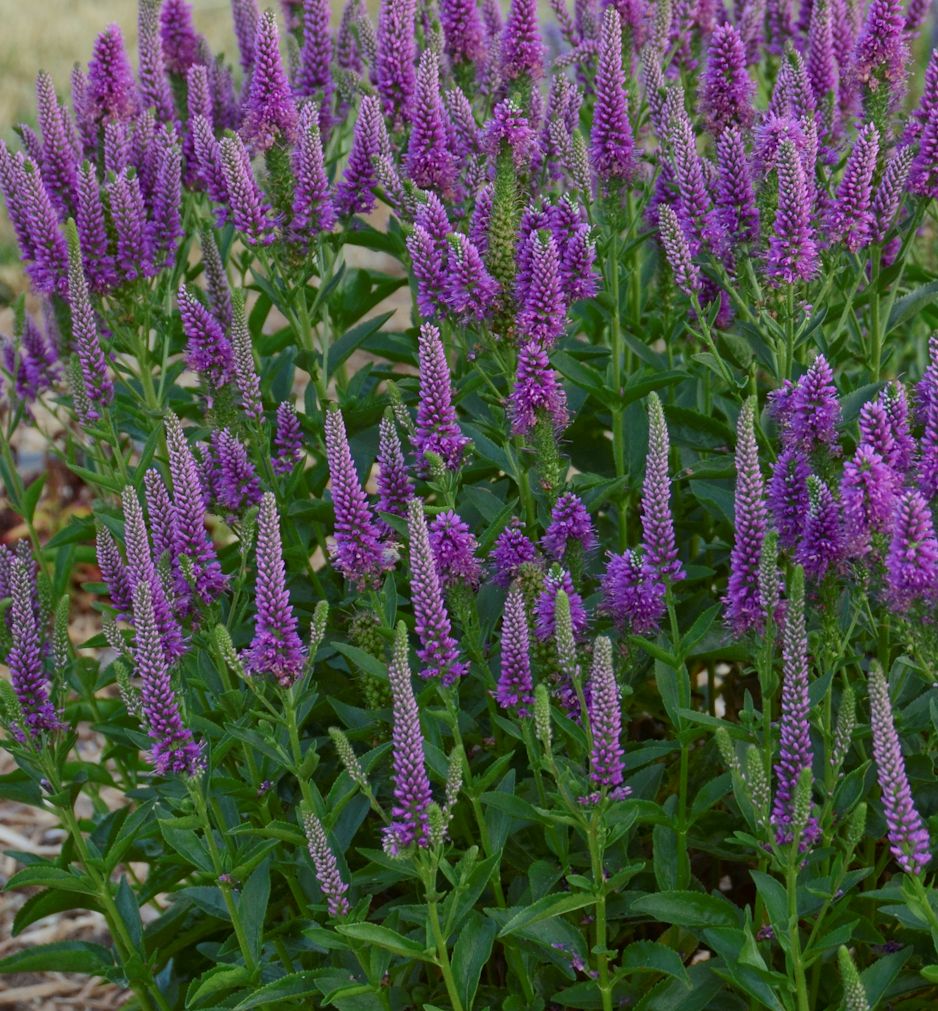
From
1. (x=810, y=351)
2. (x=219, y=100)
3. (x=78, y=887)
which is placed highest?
(x=219, y=100)

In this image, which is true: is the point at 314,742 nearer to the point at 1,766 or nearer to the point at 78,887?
the point at 78,887

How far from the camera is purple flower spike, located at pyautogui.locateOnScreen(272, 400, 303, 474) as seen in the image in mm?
3998

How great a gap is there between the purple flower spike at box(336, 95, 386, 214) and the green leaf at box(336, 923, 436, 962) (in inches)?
84.1

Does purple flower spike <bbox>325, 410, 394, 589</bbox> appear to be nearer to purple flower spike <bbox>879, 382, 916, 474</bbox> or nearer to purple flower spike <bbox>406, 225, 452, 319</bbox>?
purple flower spike <bbox>406, 225, 452, 319</bbox>

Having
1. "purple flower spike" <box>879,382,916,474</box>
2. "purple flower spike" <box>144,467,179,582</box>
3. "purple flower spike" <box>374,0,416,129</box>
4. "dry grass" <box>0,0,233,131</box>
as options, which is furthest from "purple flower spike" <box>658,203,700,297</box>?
"dry grass" <box>0,0,233,131</box>

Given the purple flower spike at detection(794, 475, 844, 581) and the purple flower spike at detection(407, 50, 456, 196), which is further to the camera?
the purple flower spike at detection(407, 50, 456, 196)

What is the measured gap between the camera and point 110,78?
4922 mm

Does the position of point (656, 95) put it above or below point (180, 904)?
above

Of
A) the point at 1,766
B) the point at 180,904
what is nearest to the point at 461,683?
the point at 180,904

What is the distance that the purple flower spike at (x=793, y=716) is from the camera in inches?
108

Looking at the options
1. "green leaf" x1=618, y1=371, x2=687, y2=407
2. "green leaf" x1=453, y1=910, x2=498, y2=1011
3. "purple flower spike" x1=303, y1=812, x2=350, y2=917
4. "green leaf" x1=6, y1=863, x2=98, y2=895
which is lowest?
"green leaf" x1=6, y1=863, x2=98, y2=895

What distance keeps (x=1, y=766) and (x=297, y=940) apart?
143 inches

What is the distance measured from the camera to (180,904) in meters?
4.39

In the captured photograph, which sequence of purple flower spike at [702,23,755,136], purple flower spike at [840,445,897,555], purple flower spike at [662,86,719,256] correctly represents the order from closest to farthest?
purple flower spike at [840,445,897,555] < purple flower spike at [662,86,719,256] < purple flower spike at [702,23,755,136]
